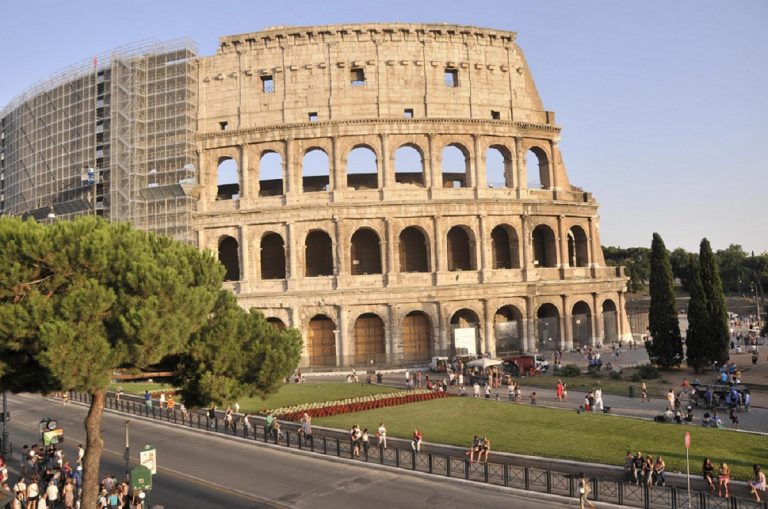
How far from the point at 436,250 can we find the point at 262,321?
25992 millimetres

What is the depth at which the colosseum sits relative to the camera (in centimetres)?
4222

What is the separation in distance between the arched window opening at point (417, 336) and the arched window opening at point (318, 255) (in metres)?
6.89

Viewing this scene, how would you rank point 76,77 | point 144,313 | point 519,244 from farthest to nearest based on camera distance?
point 76,77, point 519,244, point 144,313

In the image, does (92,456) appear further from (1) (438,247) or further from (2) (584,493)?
(1) (438,247)

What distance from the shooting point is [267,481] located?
62.6 feet

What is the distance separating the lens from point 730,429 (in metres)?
22.6

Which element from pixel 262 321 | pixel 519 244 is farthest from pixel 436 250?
pixel 262 321

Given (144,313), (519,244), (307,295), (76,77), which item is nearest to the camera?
(144,313)

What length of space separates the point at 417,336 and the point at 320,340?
22.4 ft

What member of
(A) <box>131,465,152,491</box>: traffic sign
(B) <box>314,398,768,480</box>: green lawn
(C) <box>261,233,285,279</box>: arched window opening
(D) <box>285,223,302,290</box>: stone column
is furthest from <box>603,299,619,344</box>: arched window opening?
(A) <box>131,465,152,491</box>: traffic sign

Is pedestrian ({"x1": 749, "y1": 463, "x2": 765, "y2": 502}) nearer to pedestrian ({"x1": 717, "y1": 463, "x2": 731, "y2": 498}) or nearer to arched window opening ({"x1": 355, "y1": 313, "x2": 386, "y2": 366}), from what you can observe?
pedestrian ({"x1": 717, "y1": 463, "x2": 731, "y2": 498})

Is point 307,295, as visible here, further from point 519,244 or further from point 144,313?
point 144,313

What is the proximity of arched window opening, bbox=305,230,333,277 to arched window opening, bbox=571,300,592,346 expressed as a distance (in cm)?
1870

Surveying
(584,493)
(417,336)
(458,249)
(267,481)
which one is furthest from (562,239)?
(584,493)
